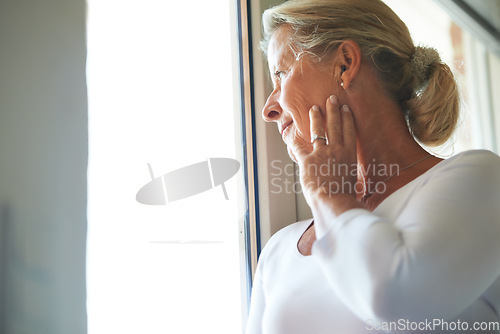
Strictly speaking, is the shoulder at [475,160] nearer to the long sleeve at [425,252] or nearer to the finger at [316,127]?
the long sleeve at [425,252]

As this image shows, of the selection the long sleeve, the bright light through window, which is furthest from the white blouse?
the bright light through window

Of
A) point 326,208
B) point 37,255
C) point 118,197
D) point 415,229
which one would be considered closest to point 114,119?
point 118,197

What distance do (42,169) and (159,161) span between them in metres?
0.22

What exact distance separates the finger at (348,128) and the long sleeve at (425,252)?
0.15 metres

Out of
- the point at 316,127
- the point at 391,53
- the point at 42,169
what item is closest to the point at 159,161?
the point at 42,169

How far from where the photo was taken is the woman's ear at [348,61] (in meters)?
0.74

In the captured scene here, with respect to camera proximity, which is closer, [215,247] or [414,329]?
[414,329]

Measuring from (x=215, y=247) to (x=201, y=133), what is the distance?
0.25 meters

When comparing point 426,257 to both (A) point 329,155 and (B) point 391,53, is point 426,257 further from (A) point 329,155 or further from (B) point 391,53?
(B) point 391,53

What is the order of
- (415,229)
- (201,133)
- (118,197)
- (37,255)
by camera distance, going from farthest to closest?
(201,133), (118,197), (37,255), (415,229)

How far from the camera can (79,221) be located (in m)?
0.72

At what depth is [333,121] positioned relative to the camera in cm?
70

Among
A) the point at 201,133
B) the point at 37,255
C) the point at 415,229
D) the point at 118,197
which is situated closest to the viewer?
the point at 415,229

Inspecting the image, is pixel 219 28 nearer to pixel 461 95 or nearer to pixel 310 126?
pixel 310 126
